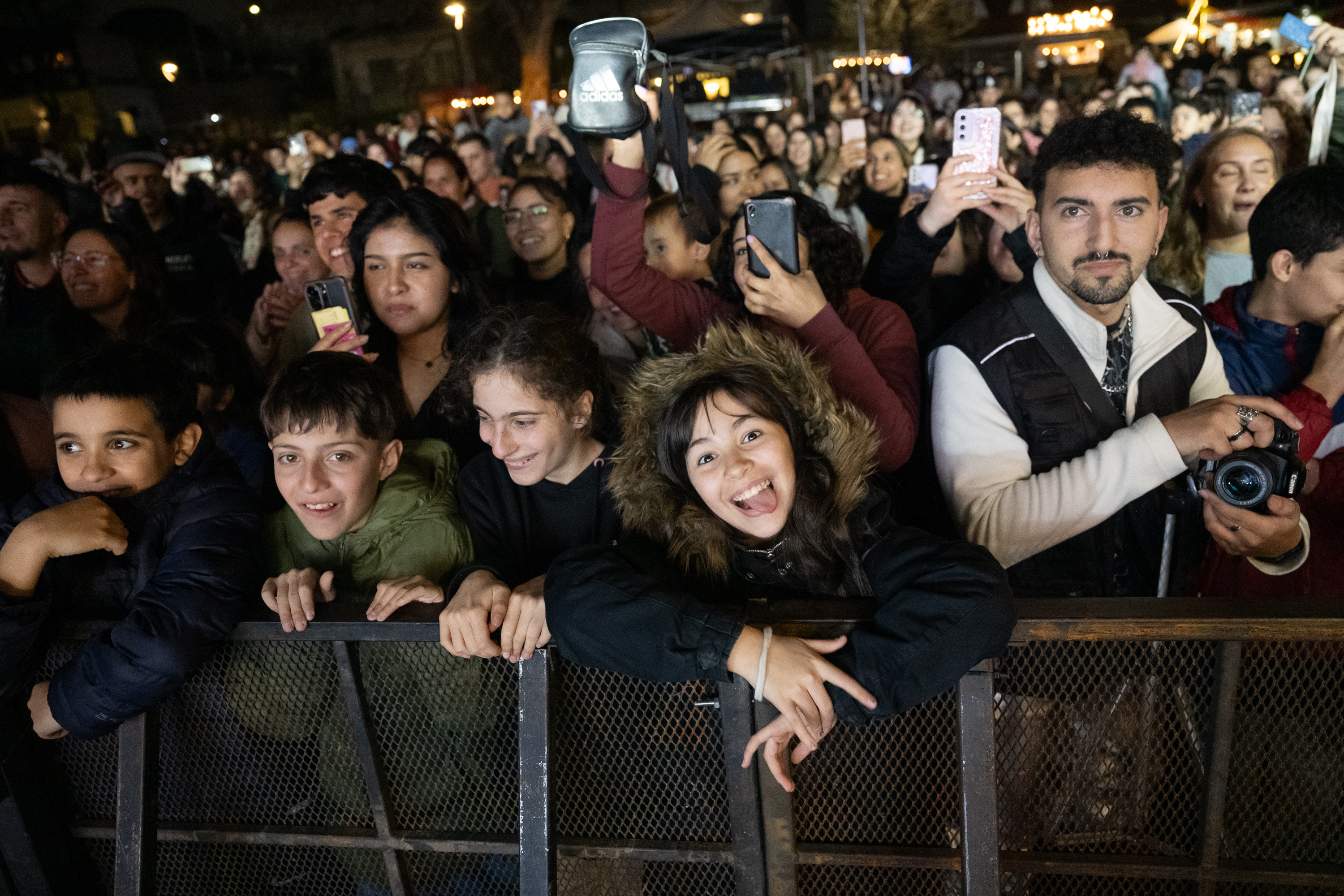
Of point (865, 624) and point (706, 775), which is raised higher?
point (865, 624)

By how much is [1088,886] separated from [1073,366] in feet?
3.90

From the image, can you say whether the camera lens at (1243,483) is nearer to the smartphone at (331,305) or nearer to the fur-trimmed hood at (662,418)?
the fur-trimmed hood at (662,418)

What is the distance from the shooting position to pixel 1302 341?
2.36 meters

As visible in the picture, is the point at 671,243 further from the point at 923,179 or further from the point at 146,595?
the point at 146,595

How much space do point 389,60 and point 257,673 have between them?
3178 centimetres

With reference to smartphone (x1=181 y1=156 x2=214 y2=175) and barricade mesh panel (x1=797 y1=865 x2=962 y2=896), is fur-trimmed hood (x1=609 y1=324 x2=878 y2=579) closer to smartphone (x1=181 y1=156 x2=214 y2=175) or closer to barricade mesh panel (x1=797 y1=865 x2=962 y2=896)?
barricade mesh panel (x1=797 y1=865 x2=962 y2=896)

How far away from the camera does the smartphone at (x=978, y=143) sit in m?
2.54

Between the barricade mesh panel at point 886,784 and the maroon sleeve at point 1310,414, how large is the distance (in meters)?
1.18

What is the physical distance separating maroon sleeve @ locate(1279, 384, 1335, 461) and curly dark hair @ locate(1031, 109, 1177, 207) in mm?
621

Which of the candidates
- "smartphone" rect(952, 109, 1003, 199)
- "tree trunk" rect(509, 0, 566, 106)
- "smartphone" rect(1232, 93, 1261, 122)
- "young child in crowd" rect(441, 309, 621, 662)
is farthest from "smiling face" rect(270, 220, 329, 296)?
"tree trunk" rect(509, 0, 566, 106)

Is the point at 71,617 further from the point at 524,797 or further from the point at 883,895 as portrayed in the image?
the point at 883,895

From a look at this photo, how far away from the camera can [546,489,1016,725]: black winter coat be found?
1.49 m

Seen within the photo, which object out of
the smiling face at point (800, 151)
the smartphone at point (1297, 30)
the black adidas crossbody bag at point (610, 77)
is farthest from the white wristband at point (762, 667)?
the smiling face at point (800, 151)

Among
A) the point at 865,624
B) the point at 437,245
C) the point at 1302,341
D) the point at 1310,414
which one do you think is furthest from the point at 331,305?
the point at 1302,341
